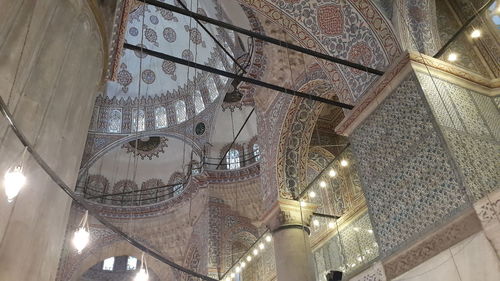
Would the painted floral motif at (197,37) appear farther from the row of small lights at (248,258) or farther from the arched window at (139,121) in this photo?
the row of small lights at (248,258)

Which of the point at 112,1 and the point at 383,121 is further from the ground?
the point at 112,1

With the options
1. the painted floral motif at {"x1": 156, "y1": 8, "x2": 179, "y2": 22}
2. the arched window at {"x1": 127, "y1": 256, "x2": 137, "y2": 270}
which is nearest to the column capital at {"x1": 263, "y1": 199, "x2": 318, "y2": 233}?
the painted floral motif at {"x1": 156, "y1": 8, "x2": 179, "y2": 22}

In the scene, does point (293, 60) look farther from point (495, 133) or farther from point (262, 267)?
point (262, 267)

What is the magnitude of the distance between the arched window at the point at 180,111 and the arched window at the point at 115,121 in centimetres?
210

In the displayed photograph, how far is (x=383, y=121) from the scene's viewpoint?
5.46 meters

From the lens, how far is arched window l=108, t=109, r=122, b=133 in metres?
14.7

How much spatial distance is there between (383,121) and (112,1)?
355 cm

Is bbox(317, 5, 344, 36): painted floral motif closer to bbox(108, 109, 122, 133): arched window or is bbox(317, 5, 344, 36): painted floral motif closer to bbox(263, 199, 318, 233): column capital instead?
bbox(263, 199, 318, 233): column capital

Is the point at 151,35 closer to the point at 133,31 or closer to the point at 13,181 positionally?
the point at 133,31

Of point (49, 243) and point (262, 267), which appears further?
point (262, 267)

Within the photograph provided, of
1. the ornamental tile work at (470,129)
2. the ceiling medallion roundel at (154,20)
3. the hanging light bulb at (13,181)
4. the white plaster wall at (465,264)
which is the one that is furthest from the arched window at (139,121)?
the hanging light bulb at (13,181)

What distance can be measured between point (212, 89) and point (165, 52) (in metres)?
2.50

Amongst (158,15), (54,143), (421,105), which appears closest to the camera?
(54,143)

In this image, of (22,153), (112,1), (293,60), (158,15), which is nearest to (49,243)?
(22,153)
